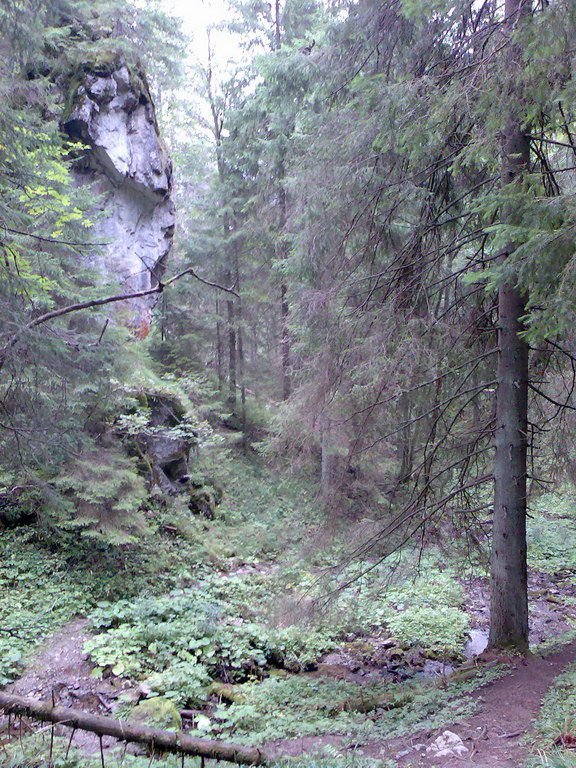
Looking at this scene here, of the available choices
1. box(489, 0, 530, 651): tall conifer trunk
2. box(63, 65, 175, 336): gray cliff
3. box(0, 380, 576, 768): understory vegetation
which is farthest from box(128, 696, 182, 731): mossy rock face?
box(63, 65, 175, 336): gray cliff

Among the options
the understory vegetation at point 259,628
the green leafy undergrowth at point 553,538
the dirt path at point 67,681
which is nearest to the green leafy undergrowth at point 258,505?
the understory vegetation at point 259,628

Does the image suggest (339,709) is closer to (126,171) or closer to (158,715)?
(158,715)

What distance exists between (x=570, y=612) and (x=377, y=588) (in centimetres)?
460

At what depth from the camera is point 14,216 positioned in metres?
5.18

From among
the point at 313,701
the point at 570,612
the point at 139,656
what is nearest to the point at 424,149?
the point at 313,701

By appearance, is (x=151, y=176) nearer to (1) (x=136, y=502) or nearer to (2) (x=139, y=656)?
(1) (x=136, y=502)

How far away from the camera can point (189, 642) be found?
7094mm

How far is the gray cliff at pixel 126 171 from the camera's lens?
14.7 metres

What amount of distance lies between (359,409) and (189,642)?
3906 mm

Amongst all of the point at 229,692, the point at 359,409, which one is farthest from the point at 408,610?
the point at 359,409

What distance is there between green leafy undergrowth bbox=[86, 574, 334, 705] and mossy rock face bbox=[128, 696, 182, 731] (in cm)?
52

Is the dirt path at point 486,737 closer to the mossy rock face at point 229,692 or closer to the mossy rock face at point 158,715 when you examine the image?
the mossy rock face at point 158,715

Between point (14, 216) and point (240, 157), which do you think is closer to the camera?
point (14, 216)

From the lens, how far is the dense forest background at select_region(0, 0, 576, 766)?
479 cm
